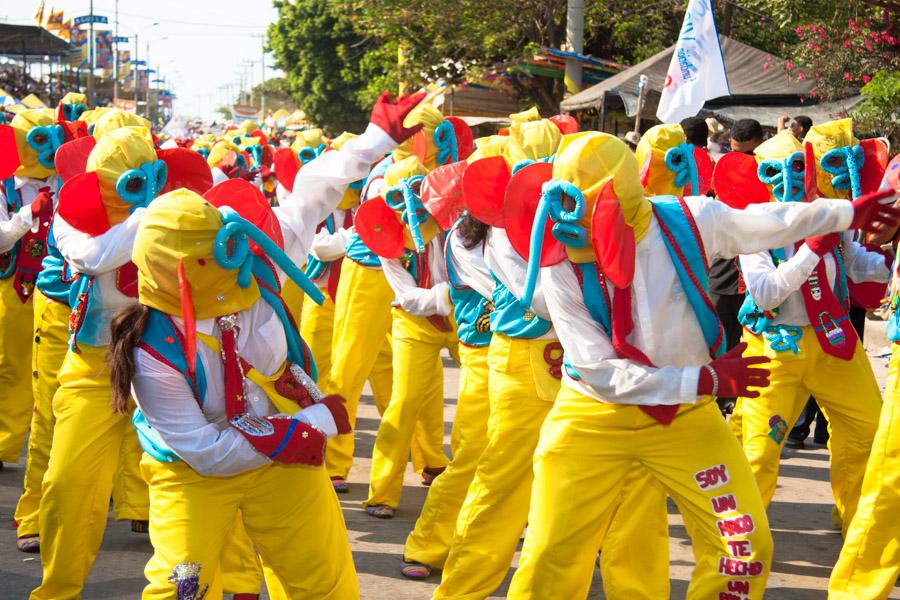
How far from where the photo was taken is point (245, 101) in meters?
142

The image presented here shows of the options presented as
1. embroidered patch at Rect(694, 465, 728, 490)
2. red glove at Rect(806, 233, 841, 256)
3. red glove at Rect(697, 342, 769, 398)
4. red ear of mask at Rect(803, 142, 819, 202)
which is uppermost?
red ear of mask at Rect(803, 142, 819, 202)

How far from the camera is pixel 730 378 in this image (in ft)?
12.4

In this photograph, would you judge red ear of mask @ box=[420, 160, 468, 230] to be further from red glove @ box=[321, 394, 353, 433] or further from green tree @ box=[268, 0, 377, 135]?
green tree @ box=[268, 0, 377, 135]

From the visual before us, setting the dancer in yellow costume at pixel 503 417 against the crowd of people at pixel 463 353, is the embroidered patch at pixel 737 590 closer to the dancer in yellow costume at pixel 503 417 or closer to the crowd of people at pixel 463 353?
the crowd of people at pixel 463 353

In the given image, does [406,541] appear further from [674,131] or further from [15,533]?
[674,131]

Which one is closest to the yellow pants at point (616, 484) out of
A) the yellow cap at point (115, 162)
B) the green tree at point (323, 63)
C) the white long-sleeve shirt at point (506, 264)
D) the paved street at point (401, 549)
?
the white long-sleeve shirt at point (506, 264)

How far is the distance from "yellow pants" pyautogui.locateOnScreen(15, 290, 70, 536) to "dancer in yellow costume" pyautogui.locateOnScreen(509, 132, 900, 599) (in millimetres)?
2875

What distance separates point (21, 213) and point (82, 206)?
1459 mm

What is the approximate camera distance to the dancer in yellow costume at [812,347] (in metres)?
5.51

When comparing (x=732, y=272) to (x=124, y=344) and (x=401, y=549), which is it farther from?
(x=124, y=344)

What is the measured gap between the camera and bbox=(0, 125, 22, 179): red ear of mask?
6.56 metres

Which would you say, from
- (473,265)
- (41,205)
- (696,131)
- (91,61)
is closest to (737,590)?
(473,265)

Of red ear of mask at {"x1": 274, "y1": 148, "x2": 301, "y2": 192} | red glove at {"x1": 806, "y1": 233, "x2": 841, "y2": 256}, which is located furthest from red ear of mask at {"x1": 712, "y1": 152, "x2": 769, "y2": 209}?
red ear of mask at {"x1": 274, "y1": 148, "x2": 301, "y2": 192}

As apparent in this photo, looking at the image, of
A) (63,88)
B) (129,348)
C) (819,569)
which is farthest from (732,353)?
(63,88)
